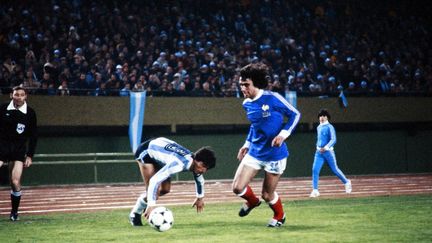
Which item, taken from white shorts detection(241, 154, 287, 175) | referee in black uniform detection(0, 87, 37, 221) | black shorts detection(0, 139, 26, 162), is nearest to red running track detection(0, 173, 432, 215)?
referee in black uniform detection(0, 87, 37, 221)

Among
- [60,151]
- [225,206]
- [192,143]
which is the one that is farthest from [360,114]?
[225,206]

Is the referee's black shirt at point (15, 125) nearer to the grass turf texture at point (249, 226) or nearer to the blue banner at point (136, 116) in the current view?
the grass turf texture at point (249, 226)

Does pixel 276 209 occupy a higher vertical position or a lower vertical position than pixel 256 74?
lower

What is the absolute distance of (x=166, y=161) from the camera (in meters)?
9.62

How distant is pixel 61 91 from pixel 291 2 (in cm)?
1489

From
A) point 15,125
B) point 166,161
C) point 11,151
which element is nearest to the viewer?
point 166,161

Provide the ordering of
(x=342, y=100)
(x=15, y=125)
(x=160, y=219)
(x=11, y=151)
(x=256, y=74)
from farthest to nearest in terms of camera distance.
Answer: (x=342, y=100) < (x=15, y=125) < (x=11, y=151) < (x=256, y=74) < (x=160, y=219)

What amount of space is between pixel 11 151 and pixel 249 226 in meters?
4.30

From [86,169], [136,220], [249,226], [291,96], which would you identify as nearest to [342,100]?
[291,96]

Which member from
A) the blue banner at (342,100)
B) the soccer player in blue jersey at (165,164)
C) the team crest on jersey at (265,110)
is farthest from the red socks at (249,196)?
the blue banner at (342,100)

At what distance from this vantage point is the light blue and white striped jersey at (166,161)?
9125 mm

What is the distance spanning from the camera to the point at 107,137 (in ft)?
85.3

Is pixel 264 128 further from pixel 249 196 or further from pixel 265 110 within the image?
pixel 249 196

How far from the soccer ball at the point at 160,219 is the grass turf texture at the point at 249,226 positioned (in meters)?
0.11
